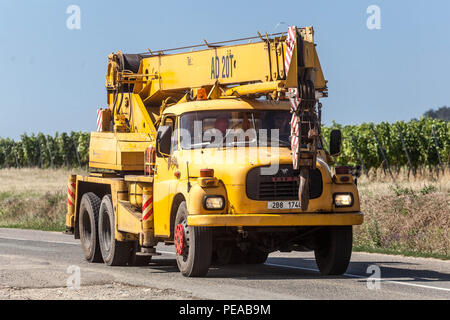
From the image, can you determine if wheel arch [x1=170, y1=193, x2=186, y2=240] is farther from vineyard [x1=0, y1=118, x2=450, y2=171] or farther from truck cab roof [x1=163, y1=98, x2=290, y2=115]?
vineyard [x1=0, y1=118, x2=450, y2=171]

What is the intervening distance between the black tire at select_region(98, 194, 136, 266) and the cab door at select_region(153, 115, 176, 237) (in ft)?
6.02

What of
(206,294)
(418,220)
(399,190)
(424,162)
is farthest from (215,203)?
(424,162)

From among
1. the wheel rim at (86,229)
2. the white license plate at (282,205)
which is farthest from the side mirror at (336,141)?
the wheel rim at (86,229)

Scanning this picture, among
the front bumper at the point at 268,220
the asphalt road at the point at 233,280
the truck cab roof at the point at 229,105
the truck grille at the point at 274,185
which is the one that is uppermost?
the truck cab roof at the point at 229,105

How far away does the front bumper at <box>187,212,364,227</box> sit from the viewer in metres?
12.2

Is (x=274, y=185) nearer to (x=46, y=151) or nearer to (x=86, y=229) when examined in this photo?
(x=86, y=229)

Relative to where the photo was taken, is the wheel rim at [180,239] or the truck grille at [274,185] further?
the wheel rim at [180,239]

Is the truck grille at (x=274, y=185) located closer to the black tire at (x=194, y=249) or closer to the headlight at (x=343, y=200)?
the headlight at (x=343, y=200)

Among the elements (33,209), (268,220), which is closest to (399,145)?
(33,209)

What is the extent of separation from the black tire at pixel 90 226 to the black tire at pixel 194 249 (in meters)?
4.18

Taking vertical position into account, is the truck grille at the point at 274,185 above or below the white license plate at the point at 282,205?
above

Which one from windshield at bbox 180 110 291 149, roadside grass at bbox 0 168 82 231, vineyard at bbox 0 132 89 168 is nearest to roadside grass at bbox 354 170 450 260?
windshield at bbox 180 110 291 149

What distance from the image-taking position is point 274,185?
40.8 ft

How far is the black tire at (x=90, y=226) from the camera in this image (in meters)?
16.7
